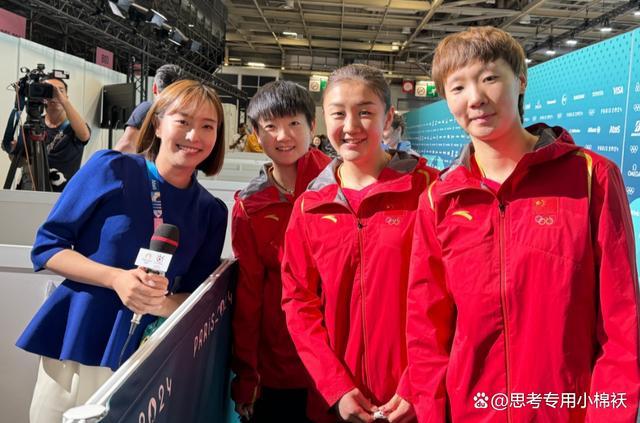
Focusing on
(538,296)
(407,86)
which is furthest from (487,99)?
(407,86)

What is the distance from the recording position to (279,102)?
1.92m

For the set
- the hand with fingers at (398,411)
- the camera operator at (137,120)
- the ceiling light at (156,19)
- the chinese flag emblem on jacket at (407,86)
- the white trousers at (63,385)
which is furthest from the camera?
the chinese flag emblem on jacket at (407,86)

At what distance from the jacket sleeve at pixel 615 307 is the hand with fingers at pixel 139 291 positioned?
1022mm

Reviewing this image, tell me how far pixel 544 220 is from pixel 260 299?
982 millimetres

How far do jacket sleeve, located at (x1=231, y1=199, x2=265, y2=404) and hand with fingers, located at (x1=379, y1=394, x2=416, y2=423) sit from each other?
516 mm

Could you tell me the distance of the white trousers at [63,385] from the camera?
1579mm

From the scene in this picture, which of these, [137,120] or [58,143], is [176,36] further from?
[137,120]

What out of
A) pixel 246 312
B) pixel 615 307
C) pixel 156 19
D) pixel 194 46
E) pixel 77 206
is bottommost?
pixel 246 312

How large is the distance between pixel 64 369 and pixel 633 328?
151 centimetres

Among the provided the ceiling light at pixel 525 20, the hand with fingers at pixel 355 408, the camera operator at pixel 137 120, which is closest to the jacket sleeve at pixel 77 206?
the hand with fingers at pixel 355 408

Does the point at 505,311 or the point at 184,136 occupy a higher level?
the point at 184,136

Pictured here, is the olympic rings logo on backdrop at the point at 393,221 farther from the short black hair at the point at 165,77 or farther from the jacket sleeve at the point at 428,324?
the short black hair at the point at 165,77

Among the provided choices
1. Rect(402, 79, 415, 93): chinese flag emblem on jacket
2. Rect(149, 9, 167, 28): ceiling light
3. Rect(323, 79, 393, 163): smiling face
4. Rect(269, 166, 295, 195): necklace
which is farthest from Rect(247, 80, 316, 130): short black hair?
Rect(402, 79, 415, 93): chinese flag emblem on jacket

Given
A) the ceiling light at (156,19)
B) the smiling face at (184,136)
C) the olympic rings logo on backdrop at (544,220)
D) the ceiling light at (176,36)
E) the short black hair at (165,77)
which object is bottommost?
the olympic rings logo on backdrop at (544,220)
